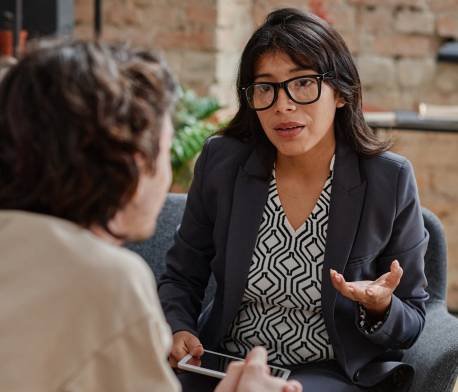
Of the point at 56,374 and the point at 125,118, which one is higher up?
the point at 125,118

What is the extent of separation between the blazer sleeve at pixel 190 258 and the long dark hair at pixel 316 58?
0.19m

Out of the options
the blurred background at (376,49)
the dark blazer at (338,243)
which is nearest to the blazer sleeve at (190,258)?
the dark blazer at (338,243)

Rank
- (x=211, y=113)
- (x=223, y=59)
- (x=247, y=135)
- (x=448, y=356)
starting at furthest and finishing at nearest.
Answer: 1. (x=223, y=59)
2. (x=211, y=113)
3. (x=247, y=135)
4. (x=448, y=356)

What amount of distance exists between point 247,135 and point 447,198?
2.28 meters

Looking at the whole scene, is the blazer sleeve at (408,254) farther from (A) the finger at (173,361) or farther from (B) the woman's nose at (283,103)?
(A) the finger at (173,361)

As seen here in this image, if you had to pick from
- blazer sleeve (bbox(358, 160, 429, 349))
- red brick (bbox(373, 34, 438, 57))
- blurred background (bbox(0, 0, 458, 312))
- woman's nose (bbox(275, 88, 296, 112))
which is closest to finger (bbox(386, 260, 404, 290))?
blazer sleeve (bbox(358, 160, 429, 349))

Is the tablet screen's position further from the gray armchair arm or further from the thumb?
the gray armchair arm

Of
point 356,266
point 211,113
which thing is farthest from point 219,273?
point 211,113

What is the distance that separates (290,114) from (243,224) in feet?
0.82

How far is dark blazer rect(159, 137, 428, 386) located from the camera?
190 cm

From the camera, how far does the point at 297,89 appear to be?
192cm

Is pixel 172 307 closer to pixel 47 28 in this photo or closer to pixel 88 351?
pixel 88 351

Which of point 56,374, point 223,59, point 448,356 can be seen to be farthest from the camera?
point 223,59

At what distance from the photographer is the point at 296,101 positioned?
1910 mm
